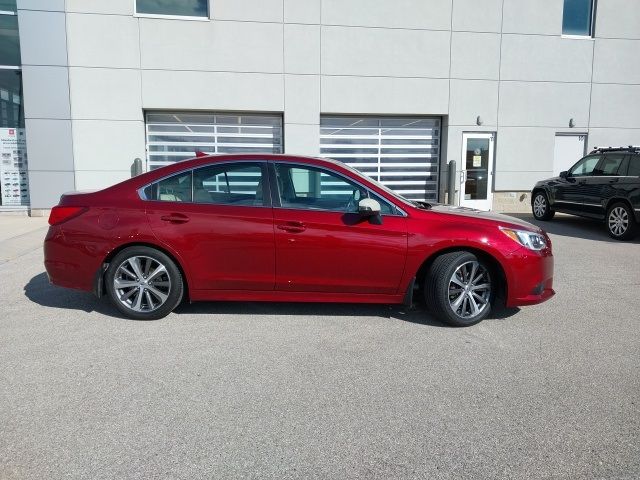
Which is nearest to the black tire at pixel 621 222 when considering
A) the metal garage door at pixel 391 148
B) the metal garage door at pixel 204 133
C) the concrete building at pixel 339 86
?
the concrete building at pixel 339 86

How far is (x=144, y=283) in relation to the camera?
4.80 metres

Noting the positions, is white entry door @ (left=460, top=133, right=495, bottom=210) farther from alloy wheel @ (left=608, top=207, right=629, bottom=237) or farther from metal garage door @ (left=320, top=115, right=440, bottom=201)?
alloy wheel @ (left=608, top=207, right=629, bottom=237)

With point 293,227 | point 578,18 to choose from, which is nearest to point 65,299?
point 293,227

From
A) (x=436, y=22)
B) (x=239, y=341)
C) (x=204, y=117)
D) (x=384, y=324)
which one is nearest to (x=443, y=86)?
(x=436, y=22)

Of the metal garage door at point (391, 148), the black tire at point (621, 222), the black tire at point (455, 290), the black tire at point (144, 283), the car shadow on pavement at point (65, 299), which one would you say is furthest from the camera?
the metal garage door at point (391, 148)

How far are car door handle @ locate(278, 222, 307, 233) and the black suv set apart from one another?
7714 mm

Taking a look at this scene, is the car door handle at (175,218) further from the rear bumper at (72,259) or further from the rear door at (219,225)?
the rear bumper at (72,259)

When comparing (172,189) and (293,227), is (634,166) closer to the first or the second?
(293,227)

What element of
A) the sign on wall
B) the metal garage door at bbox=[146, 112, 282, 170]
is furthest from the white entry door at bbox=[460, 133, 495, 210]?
the sign on wall

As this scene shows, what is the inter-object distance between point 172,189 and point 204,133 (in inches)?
337

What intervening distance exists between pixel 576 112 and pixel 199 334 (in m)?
13.4

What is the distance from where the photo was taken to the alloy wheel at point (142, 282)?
479 centimetres

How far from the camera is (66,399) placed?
3.28 m

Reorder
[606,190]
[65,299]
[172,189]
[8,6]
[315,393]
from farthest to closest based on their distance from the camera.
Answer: [8,6] < [606,190] < [65,299] < [172,189] < [315,393]
